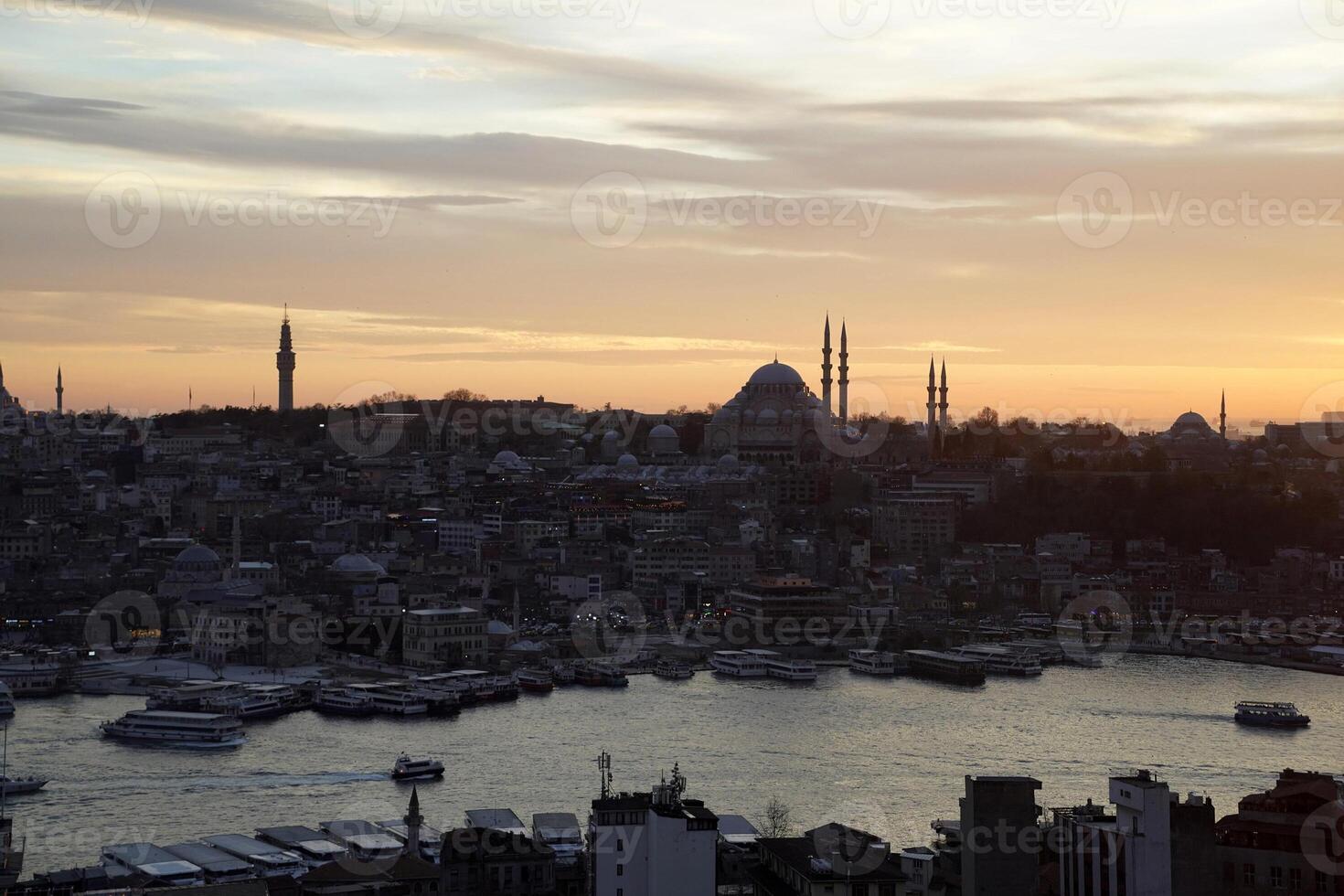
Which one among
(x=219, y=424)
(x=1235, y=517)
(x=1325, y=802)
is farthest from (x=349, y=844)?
(x=219, y=424)

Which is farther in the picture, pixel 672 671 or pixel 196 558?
pixel 196 558

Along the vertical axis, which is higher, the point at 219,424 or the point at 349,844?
the point at 219,424

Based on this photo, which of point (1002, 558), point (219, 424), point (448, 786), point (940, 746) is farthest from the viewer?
point (219, 424)

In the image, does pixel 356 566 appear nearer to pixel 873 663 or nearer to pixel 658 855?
pixel 873 663

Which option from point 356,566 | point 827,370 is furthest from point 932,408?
point 356,566

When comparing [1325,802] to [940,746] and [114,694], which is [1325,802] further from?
[114,694]

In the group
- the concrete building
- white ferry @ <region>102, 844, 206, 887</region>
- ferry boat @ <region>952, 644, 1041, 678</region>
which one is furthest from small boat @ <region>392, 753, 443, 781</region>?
ferry boat @ <region>952, 644, 1041, 678</region>
